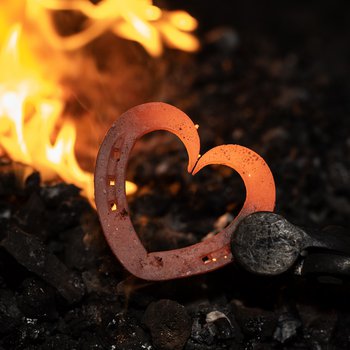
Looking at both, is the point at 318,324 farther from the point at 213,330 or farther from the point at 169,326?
the point at 169,326

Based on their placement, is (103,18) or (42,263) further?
(103,18)

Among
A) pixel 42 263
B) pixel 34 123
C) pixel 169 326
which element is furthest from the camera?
pixel 34 123

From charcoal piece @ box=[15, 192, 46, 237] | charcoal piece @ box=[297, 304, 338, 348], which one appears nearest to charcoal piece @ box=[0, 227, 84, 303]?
charcoal piece @ box=[15, 192, 46, 237]

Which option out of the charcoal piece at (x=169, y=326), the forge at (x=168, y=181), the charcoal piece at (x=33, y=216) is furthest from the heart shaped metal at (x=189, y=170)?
the charcoal piece at (x=33, y=216)

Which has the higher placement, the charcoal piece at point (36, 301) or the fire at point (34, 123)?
the fire at point (34, 123)

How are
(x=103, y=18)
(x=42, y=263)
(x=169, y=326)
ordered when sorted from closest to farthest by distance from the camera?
(x=169, y=326) < (x=42, y=263) < (x=103, y=18)

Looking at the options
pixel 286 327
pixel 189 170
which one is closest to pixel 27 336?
pixel 189 170

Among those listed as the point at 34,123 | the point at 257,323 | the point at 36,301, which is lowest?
the point at 36,301

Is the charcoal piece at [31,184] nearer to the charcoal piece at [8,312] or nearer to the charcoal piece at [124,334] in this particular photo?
the charcoal piece at [8,312]
